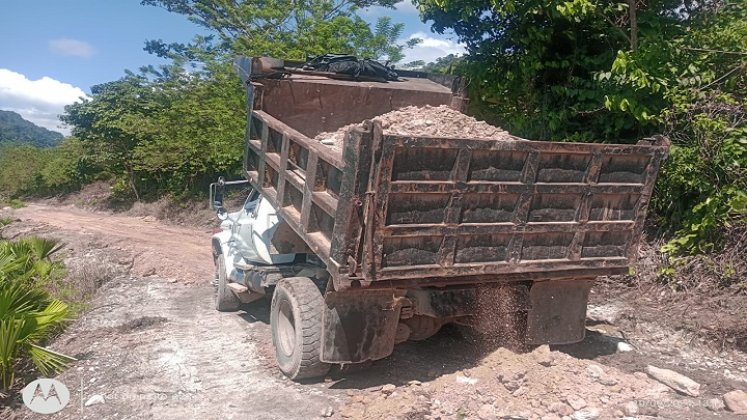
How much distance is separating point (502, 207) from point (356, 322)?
51.8 inches

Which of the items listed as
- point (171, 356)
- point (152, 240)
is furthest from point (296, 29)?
point (171, 356)

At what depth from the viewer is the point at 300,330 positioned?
4566 millimetres

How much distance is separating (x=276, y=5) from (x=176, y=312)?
11663 millimetres

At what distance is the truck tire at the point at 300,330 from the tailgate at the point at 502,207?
3.05 ft

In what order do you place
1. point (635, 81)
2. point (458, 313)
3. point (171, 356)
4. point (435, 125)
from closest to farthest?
point (458, 313) → point (435, 125) → point (171, 356) → point (635, 81)

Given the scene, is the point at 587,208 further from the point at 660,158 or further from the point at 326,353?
the point at 326,353

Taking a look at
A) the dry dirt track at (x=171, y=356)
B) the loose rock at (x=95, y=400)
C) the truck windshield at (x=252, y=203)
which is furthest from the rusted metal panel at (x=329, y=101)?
the loose rock at (x=95, y=400)

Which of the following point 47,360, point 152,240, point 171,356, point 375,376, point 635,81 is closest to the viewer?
point 375,376

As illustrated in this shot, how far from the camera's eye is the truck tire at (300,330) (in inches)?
180

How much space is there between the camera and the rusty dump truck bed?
3.82 metres

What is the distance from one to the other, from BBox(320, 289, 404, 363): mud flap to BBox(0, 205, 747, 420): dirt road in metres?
0.33

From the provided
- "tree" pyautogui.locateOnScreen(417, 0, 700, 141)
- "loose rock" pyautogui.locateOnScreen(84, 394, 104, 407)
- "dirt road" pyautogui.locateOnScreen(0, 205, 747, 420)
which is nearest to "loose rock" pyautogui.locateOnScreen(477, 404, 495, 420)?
"dirt road" pyautogui.locateOnScreen(0, 205, 747, 420)

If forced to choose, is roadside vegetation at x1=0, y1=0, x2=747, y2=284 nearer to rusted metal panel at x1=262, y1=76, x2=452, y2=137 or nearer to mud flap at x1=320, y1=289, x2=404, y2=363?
rusted metal panel at x1=262, y1=76, x2=452, y2=137

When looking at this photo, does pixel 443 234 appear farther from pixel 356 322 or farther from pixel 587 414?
pixel 587 414
